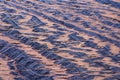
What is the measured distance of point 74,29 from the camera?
3939mm

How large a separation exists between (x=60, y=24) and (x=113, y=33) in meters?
0.83

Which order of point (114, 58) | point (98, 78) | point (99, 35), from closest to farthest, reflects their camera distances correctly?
point (98, 78)
point (114, 58)
point (99, 35)

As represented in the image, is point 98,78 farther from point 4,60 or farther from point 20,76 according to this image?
point 4,60

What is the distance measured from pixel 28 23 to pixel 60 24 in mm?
497

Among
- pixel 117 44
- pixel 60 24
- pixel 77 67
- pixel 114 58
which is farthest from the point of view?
pixel 60 24

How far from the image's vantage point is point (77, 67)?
296 centimetres

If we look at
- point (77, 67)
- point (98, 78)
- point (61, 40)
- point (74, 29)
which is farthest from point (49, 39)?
point (98, 78)

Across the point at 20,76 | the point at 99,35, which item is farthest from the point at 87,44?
the point at 20,76

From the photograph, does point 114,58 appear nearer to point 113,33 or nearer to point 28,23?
point 113,33

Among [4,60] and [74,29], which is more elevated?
[74,29]

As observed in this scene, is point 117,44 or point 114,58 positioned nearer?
point 114,58

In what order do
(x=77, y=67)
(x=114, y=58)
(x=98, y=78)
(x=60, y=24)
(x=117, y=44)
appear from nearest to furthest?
(x=98, y=78), (x=77, y=67), (x=114, y=58), (x=117, y=44), (x=60, y=24)

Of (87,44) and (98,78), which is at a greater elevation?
(87,44)

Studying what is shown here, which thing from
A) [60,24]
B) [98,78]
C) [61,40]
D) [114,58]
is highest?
[60,24]
